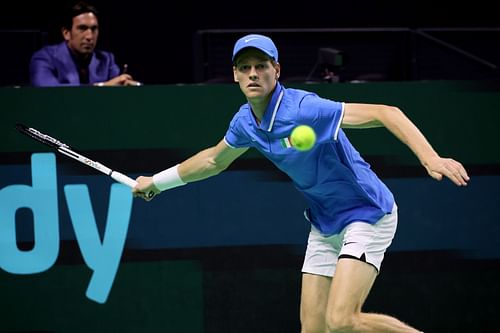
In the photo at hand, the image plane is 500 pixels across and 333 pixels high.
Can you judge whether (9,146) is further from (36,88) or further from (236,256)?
(236,256)

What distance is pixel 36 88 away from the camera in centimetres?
654

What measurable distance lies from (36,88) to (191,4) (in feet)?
10.1

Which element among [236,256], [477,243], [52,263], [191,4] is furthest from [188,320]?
[191,4]

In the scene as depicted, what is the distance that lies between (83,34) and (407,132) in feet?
9.98

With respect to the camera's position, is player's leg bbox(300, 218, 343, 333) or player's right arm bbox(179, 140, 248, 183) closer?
player's leg bbox(300, 218, 343, 333)

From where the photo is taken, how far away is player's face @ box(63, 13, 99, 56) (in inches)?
281

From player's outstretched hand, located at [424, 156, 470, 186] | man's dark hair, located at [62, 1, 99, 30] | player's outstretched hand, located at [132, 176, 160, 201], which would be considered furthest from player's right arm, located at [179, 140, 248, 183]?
man's dark hair, located at [62, 1, 99, 30]

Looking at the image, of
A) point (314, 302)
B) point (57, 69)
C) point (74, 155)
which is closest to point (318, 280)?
point (314, 302)

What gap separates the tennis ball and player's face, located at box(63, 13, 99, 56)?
2.51 metres

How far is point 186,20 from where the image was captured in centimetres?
934

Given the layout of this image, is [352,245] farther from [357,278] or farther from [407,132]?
[407,132]

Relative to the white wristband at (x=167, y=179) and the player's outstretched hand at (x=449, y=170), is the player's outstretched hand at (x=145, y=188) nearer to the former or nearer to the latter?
the white wristband at (x=167, y=179)

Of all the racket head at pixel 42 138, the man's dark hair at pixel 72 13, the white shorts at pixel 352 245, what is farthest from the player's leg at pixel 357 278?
the man's dark hair at pixel 72 13

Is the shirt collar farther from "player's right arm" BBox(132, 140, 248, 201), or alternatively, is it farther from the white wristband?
the white wristband
